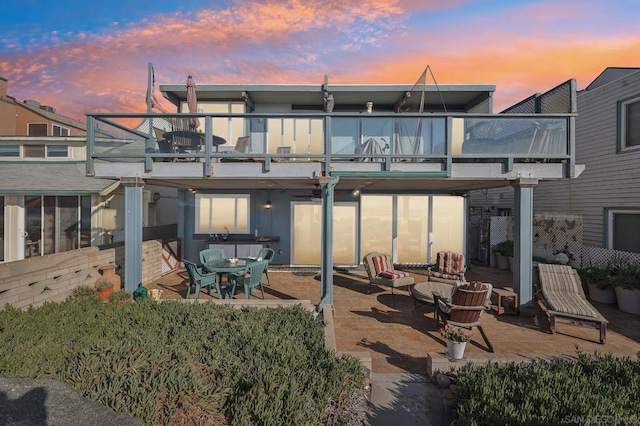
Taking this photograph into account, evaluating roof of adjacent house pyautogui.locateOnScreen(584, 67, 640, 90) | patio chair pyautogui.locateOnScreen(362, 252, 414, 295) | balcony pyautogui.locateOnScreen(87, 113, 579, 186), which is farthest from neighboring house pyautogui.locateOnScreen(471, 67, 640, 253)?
patio chair pyautogui.locateOnScreen(362, 252, 414, 295)

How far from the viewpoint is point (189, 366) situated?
3543 mm

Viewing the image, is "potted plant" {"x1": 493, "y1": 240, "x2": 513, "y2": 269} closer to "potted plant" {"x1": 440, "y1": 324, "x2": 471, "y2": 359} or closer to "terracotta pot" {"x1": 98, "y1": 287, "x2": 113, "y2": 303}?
"potted plant" {"x1": 440, "y1": 324, "x2": 471, "y2": 359}

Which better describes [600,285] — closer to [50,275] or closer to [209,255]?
[209,255]

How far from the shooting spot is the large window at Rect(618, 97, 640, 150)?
8.98m

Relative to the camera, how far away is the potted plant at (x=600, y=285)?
7.52 meters

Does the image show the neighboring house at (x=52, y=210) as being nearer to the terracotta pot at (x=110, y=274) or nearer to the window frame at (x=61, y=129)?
the terracotta pot at (x=110, y=274)

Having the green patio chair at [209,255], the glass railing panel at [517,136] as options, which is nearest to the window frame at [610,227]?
the glass railing panel at [517,136]

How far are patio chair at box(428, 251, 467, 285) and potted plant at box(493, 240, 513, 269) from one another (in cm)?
396

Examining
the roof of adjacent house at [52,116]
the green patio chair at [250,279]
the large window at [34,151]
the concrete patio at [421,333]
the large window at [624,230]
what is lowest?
the concrete patio at [421,333]

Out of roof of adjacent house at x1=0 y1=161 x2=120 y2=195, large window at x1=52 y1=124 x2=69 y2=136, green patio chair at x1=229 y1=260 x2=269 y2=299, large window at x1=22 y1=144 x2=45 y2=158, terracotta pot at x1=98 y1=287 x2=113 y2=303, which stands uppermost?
large window at x1=52 y1=124 x2=69 y2=136

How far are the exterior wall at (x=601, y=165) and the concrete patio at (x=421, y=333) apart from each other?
3.98 meters

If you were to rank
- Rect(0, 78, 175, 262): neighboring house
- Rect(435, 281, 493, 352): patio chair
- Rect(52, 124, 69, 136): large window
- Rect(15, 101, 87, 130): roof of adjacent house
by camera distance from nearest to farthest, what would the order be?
Rect(435, 281, 493, 352): patio chair → Rect(0, 78, 175, 262): neighboring house → Rect(15, 101, 87, 130): roof of adjacent house → Rect(52, 124, 69, 136): large window

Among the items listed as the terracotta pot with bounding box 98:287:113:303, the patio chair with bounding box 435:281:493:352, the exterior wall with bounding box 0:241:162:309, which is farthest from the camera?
the terracotta pot with bounding box 98:287:113:303

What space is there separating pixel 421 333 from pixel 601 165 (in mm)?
9497
